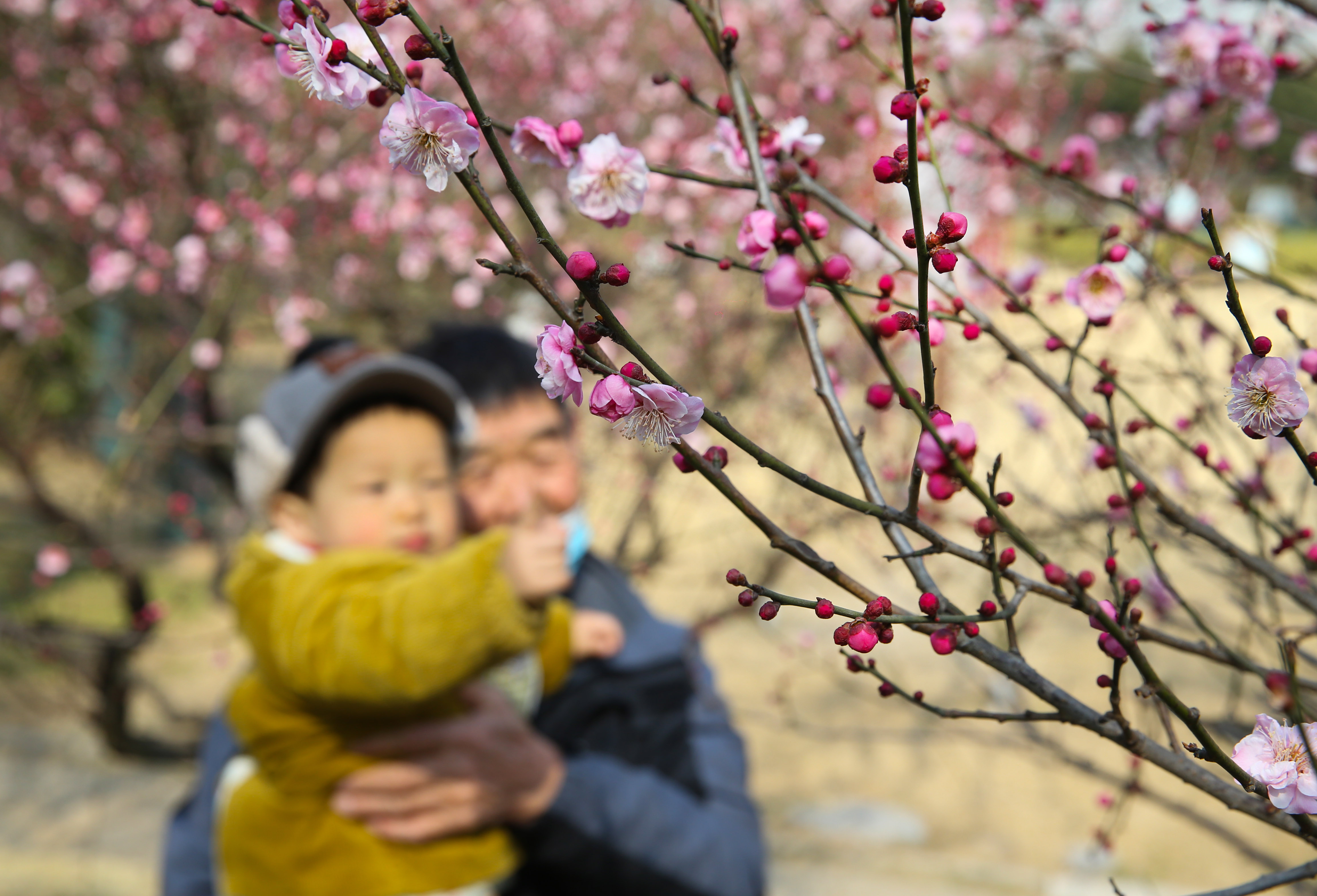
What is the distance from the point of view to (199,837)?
1820 millimetres

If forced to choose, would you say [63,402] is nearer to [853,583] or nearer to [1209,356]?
[853,583]

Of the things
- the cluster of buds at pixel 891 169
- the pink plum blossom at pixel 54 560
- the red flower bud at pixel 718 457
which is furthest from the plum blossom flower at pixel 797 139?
the pink plum blossom at pixel 54 560

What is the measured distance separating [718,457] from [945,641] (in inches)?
7.8

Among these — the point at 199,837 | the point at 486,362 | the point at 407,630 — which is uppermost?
the point at 486,362

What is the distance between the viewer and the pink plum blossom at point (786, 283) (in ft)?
1.70

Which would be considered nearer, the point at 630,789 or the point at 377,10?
the point at 377,10

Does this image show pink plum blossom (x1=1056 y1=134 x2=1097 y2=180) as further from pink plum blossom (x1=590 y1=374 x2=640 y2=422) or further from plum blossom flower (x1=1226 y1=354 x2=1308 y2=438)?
pink plum blossom (x1=590 y1=374 x2=640 y2=422)

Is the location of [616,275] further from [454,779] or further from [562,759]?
[562,759]

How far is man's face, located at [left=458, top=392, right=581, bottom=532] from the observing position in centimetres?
193

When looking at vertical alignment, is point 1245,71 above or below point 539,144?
above

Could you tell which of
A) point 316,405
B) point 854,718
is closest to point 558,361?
point 316,405

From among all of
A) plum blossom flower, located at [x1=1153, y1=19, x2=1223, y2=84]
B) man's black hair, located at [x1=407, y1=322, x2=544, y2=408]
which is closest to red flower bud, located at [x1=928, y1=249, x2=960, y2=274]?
plum blossom flower, located at [x1=1153, y1=19, x2=1223, y2=84]

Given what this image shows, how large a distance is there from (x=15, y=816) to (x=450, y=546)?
2.92 m

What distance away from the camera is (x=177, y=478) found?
6.12m
